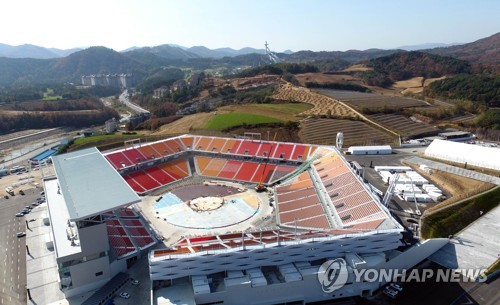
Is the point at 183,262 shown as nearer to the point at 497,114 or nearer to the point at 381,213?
the point at 381,213

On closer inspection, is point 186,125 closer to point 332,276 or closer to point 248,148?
point 248,148

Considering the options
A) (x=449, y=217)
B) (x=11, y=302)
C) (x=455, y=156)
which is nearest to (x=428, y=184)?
(x=449, y=217)

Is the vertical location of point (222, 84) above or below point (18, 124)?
above

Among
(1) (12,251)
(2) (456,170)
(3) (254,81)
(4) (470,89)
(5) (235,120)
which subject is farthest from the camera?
(3) (254,81)

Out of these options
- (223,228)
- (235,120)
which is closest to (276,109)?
(235,120)

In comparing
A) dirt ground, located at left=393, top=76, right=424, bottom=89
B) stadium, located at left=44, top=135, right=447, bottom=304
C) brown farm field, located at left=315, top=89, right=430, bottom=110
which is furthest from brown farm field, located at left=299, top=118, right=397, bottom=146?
dirt ground, located at left=393, top=76, right=424, bottom=89

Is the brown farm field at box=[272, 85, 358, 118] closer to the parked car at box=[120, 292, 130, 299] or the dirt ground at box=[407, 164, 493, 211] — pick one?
the dirt ground at box=[407, 164, 493, 211]
